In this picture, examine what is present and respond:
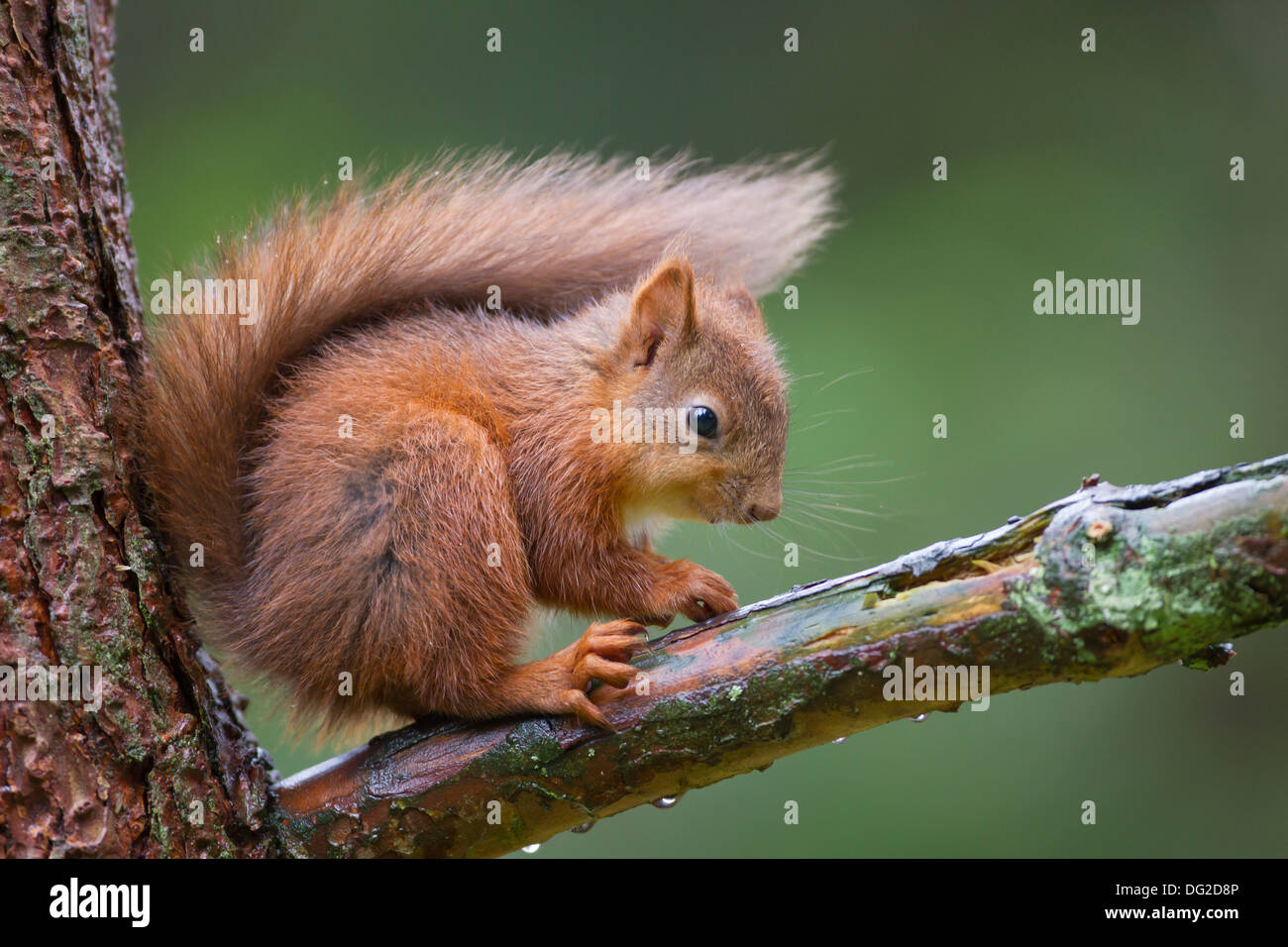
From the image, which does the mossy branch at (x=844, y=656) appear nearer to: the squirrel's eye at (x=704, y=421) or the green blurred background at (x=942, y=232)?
the squirrel's eye at (x=704, y=421)

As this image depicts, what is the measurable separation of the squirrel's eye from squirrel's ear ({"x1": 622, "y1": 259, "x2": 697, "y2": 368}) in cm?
14

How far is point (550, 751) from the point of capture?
1474 mm

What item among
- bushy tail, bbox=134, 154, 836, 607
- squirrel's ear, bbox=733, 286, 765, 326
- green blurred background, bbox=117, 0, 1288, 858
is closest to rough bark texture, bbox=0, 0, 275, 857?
bushy tail, bbox=134, 154, 836, 607

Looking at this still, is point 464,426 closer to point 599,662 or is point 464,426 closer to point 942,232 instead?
point 599,662

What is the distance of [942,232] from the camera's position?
12.4ft

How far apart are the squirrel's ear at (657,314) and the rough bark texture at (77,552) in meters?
0.80

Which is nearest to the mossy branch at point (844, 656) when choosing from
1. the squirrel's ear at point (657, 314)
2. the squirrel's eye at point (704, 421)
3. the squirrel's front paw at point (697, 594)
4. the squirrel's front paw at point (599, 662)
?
the squirrel's front paw at point (599, 662)

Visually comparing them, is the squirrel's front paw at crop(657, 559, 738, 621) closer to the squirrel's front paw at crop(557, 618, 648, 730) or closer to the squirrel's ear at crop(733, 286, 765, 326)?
the squirrel's front paw at crop(557, 618, 648, 730)

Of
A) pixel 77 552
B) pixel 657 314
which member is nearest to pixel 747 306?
pixel 657 314

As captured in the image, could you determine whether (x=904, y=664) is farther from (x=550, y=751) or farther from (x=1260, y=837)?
(x=1260, y=837)

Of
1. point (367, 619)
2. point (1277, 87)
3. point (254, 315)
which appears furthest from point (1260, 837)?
point (254, 315)

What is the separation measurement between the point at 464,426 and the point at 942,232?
2.61 meters

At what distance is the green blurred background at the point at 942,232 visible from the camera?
3.24 m
